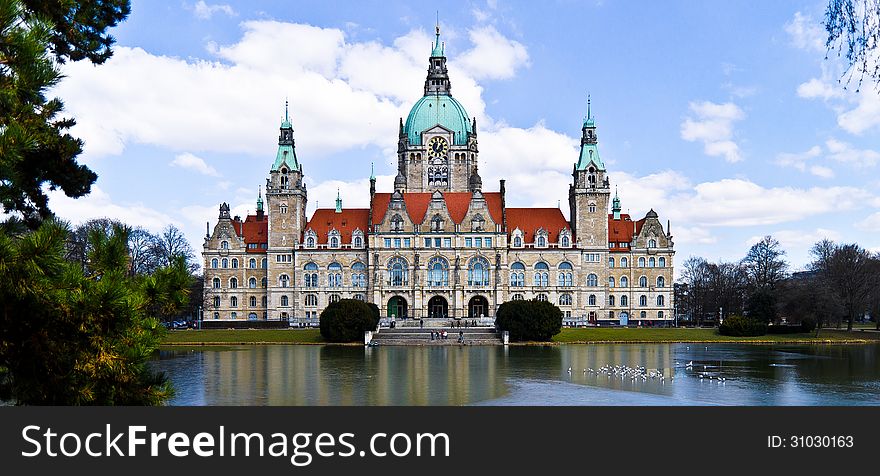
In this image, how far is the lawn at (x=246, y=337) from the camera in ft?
206

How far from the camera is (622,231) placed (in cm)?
8769

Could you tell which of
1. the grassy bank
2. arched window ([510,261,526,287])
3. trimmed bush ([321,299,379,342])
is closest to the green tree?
trimmed bush ([321,299,379,342])

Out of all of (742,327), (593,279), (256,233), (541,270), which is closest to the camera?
(742,327)

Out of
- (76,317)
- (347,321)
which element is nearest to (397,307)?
(347,321)

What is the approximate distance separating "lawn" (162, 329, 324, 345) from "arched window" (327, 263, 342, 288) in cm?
1315

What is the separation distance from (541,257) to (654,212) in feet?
47.3

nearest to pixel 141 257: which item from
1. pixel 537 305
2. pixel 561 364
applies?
pixel 537 305

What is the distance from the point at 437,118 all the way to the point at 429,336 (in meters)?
39.7

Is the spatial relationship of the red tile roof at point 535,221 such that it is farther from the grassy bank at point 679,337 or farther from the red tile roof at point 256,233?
the red tile roof at point 256,233

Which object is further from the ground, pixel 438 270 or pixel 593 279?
pixel 438 270

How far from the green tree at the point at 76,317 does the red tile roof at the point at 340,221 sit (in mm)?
75708

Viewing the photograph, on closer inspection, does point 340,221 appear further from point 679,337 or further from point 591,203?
point 679,337

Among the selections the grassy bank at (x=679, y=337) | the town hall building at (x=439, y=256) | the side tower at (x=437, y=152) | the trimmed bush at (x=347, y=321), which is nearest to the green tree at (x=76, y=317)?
the trimmed bush at (x=347, y=321)
